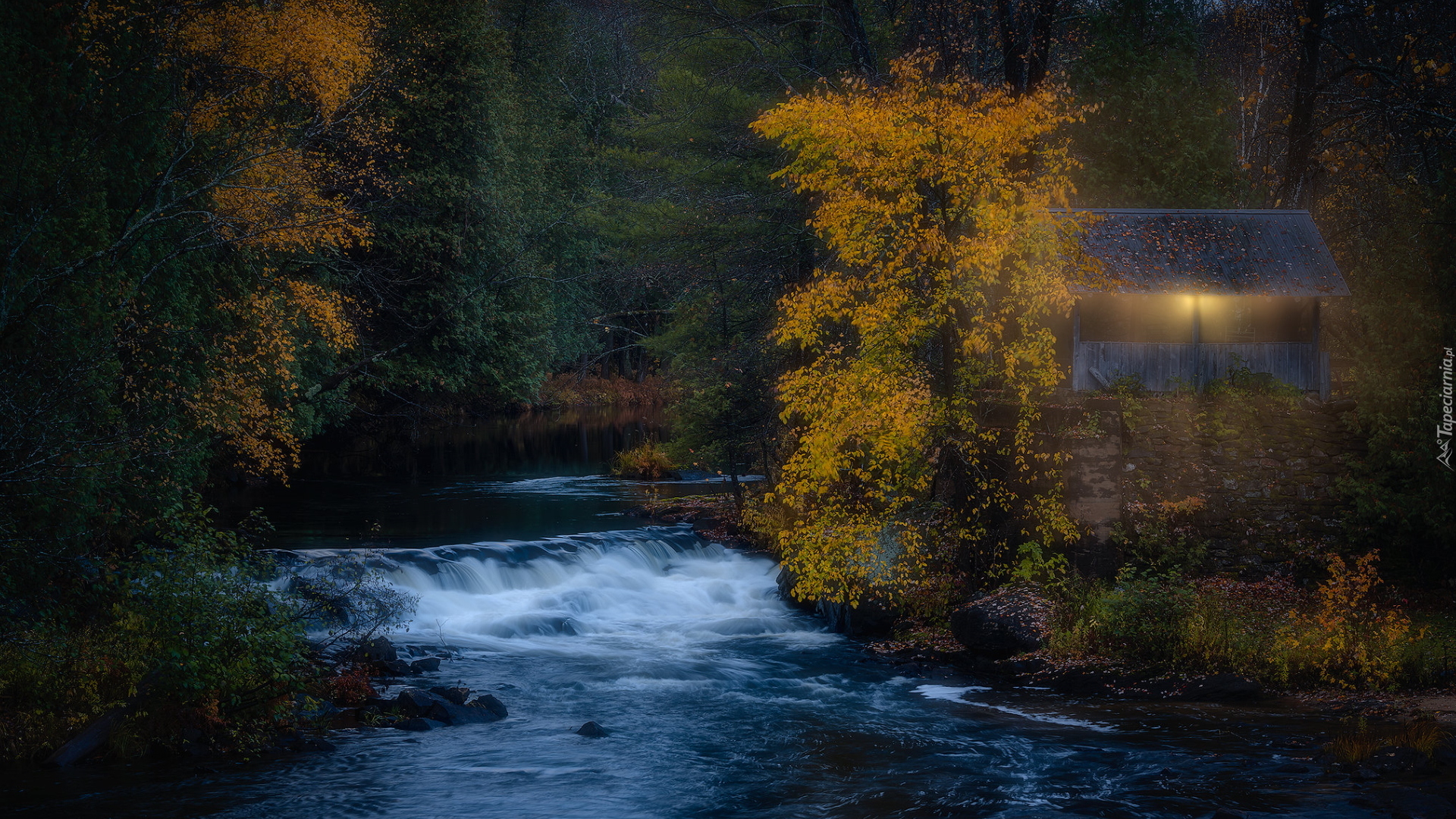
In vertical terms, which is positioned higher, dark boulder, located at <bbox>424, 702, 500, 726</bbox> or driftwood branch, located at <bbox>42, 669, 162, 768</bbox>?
driftwood branch, located at <bbox>42, 669, 162, 768</bbox>

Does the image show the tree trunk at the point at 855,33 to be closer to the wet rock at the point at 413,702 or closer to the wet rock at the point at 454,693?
the wet rock at the point at 454,693

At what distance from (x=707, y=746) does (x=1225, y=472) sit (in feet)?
33.1

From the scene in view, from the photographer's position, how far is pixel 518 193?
1448 inches

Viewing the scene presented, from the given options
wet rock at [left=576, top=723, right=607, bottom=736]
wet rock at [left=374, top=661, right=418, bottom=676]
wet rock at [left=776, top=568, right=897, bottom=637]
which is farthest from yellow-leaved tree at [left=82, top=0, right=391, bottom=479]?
wet rock at [left=776, top=568, right=897, bottom=637]

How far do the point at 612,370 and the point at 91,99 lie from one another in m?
55.4

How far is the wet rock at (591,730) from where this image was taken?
1336 cm

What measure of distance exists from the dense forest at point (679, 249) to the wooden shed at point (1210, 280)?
4.28 feet

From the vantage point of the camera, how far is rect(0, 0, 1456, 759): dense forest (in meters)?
12.7

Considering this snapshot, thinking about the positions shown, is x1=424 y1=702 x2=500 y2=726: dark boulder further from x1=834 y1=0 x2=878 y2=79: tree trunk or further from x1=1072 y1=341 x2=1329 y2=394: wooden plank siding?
x1=834 y1=0 x2=878 y2=79: tree trunk

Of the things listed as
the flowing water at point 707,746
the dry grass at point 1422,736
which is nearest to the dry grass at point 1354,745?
the dry grass at point 1422,736

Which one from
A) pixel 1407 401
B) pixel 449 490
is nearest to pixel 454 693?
pixel 1407 401

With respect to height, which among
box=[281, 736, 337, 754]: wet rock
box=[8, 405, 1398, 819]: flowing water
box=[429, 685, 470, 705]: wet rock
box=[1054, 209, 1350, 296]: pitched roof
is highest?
box=[1054, 209, 1350, 296]: pitched roof

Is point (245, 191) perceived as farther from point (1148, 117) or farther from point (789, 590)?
point (1148, 117)

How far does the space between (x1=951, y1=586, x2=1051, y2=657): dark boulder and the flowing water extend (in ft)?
2.65
